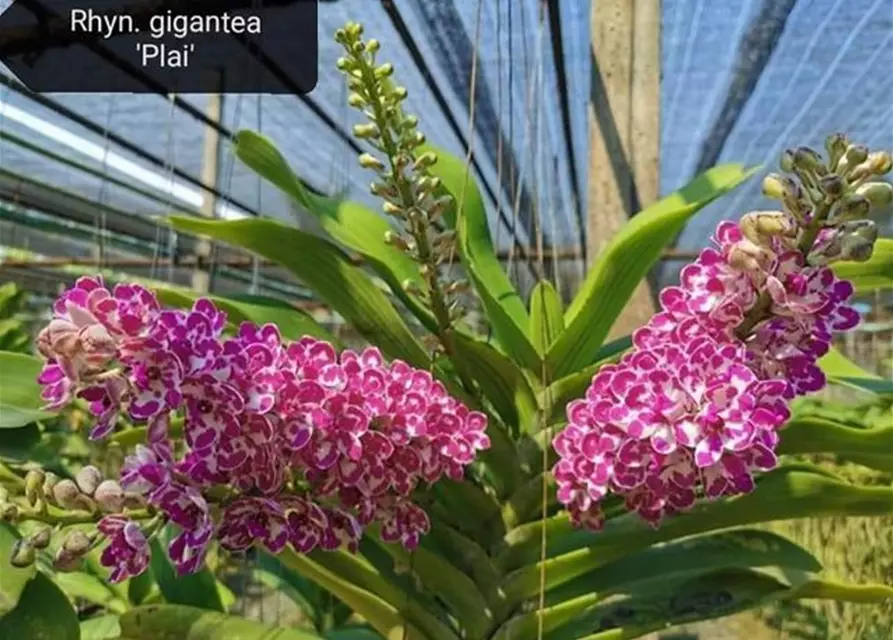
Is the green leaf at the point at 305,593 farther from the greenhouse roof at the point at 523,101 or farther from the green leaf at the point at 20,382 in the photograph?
→ the greenhouse roof at the point at 523,101

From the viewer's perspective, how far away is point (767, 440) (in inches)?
18.3

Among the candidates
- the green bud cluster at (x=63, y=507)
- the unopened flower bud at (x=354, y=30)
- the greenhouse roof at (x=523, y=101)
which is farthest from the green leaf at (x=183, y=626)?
the greenhouse roof at (x=523, y=101)

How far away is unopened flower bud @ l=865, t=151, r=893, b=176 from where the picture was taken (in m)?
0.44

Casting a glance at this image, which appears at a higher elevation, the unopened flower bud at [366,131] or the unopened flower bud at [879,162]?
the unopened flower bud at [366,131]

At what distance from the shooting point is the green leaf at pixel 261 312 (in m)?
0.63

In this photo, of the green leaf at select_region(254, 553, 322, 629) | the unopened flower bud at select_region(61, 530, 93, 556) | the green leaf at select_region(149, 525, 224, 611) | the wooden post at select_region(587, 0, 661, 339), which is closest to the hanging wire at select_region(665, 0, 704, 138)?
the wooden post at select_region(587, 0, 661, 339)

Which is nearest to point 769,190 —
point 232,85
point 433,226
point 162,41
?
point 433,226

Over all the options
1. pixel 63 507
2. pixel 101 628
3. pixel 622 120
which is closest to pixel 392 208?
pixel 63 507

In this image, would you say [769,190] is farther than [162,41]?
No

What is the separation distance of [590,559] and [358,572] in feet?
0.49

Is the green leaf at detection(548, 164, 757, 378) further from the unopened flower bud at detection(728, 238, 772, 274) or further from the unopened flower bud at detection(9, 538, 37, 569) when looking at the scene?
the unopened flower bud at detection(9, 538, 37, 569)

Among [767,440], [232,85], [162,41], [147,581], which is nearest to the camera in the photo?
[767,440]

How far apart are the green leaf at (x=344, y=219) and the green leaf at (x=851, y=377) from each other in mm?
263

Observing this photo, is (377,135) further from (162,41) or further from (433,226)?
(162,41)
